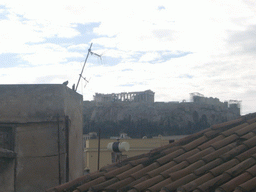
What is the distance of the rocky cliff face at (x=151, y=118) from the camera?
44469 millimetres

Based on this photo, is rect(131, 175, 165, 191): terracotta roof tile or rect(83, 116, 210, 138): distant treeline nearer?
rect(131, 175, 165, 191): terracotta roof tile

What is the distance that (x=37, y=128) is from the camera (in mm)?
10234

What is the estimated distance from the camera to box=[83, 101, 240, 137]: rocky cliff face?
44469 millimetres

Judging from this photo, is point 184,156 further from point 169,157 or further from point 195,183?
point 195,183

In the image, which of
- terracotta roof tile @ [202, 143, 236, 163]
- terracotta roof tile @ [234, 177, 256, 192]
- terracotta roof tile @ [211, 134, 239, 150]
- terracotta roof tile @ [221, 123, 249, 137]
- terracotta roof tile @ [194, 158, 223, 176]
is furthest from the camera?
terracotta roof tile @ [221, 123, 249, 137]

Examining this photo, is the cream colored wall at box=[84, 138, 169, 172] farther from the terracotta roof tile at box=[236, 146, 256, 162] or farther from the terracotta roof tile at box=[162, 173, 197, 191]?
the terracotta roof tile at box=[162, 173, 197, 191]

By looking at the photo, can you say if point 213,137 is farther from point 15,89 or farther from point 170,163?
point 15,89

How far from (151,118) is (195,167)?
40.6 meters

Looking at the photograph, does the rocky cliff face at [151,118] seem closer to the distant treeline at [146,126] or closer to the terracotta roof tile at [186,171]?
the distant treeline at [146,126]

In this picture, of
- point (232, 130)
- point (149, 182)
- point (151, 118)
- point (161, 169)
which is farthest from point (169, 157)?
point (151, 118)

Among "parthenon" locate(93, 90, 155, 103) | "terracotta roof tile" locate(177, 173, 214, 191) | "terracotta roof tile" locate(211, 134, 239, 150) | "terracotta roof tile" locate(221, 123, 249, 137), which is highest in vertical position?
"parthenon" locate(93, 90, 155, 103)

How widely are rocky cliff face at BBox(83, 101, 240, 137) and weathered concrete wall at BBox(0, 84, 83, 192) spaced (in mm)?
33634

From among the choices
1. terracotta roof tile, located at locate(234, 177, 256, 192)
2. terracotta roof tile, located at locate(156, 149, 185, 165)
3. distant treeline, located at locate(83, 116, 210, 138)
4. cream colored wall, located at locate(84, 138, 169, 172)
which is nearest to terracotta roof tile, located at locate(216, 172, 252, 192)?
terracotta roof tile, located at locate(234, 177, 256, 192)

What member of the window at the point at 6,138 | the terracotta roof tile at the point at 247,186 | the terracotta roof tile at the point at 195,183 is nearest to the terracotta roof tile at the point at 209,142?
the terracotta roof tile at the point at 195,183
